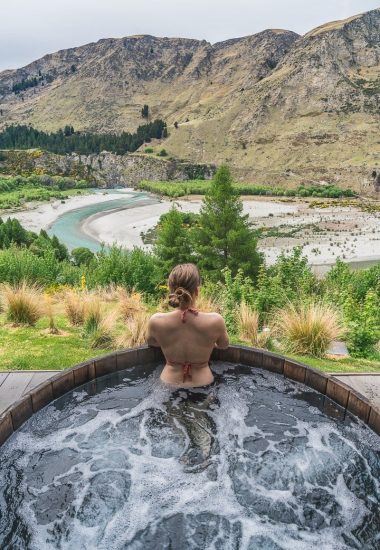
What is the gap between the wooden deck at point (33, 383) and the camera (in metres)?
4.51

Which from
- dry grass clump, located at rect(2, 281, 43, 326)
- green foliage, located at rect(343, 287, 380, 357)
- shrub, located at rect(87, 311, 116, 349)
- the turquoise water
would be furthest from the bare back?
the turquoise water

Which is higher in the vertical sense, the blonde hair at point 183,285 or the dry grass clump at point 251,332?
the blonde hair at point 183,285

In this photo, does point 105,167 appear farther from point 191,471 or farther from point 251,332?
point 191,471

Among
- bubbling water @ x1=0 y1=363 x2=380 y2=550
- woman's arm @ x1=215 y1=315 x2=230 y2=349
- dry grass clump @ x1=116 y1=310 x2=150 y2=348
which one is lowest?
dry grass clump @ x1=116 y1=310 x2=150 y2=348

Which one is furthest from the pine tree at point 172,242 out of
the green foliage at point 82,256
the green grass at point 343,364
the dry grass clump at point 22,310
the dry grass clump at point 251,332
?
the green grass at point 343,364

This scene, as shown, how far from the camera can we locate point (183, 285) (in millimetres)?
3801

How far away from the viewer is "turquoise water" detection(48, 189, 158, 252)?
132 ft

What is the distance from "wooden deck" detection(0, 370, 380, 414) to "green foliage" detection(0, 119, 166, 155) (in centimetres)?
11053

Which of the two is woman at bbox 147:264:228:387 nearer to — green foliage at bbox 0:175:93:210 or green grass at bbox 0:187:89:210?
green grass at bbox 0:187:89:210

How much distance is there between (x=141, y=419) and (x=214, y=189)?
1819 centimetres

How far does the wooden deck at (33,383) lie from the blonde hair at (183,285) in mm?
2160

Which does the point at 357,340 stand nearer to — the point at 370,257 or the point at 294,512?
the point at 294,512

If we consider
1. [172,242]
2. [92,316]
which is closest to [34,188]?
[172,242]

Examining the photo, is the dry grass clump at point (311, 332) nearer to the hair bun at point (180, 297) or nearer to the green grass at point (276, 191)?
the hair bun at point (180, 297)
